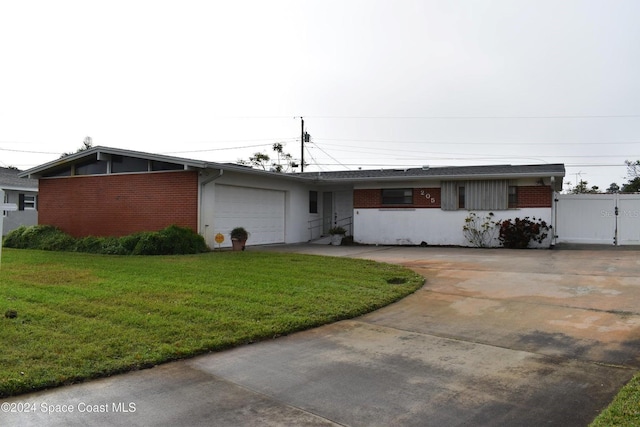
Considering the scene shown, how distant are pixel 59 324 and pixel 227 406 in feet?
10.7

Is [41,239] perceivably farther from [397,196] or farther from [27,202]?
[397,196]

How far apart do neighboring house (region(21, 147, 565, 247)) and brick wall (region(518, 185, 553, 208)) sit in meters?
0.03

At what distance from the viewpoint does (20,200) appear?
2558cm

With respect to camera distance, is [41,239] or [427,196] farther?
[427,196]

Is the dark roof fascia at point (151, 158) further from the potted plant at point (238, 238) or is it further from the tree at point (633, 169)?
the tree at point (633, 169)

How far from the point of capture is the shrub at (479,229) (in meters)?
18.4

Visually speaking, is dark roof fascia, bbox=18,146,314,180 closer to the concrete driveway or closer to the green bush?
the green bush

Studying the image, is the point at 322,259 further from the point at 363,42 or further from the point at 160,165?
the point at 160,165

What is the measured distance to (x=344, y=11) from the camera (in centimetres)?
1118

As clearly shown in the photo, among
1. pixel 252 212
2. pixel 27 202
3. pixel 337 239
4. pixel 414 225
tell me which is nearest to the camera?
pixel 252 212

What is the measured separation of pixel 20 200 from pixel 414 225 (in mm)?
21402

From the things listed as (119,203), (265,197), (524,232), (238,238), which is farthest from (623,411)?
(119,203)

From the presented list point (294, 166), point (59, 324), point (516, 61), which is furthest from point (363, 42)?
point (294, 166)

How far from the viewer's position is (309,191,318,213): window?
71.8 feet
